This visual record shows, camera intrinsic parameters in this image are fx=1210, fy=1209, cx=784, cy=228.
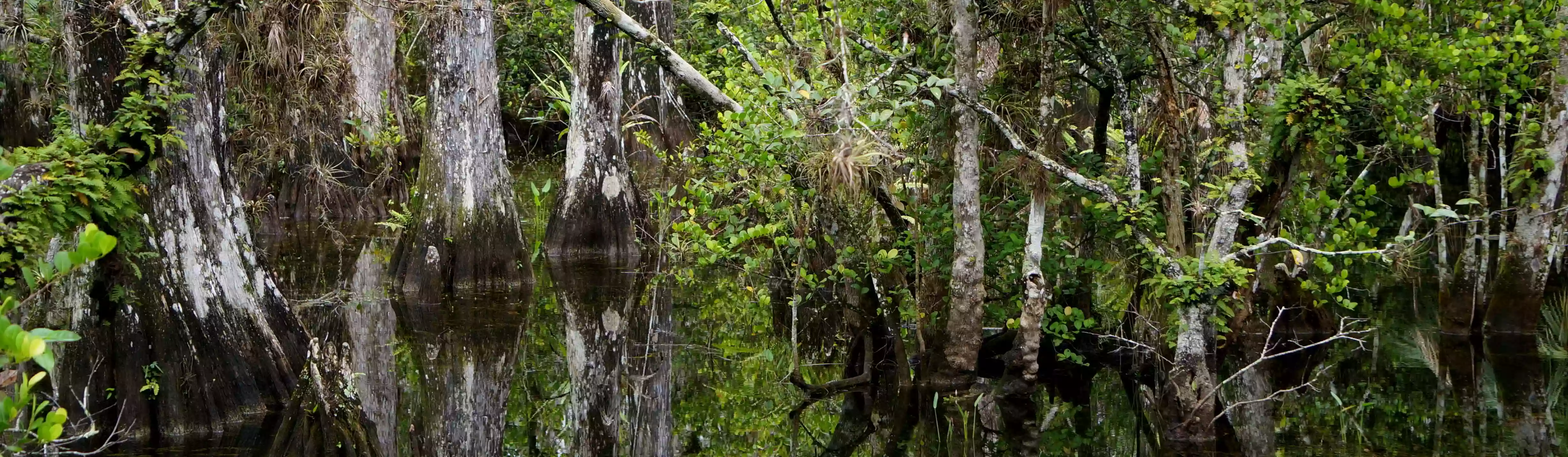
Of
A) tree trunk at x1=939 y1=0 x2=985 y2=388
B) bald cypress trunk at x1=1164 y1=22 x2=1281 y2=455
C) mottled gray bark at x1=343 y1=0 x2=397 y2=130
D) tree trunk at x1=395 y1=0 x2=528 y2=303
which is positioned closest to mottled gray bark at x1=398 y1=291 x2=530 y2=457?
tree trunk at x1=395 y1=0 x2=528 y2=303

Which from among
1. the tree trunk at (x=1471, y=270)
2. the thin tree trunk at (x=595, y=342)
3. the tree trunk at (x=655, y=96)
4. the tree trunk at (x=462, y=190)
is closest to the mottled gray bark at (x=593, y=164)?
the thin tree trunk at (x=595, y=342)

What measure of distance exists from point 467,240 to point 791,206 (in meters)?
4.59

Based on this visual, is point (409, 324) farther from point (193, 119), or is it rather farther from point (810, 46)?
point (810, 46)

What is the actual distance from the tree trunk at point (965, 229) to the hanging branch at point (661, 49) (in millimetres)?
1282

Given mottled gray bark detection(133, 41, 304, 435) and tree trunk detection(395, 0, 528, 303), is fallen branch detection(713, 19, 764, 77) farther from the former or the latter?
tree trunk detection(395, 0, 528, 303)

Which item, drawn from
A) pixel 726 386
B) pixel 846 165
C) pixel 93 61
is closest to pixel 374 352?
pixel 726 386

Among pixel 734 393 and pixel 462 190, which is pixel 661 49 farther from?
pixel 462 190

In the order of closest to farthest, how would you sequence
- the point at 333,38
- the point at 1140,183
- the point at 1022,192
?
1. the point at 1140,183
2. the point at 1022,192
3. the point at 333,38

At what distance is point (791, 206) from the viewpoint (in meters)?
7.06

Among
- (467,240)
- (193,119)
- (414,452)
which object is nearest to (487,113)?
(467,240)

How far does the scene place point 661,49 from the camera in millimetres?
6469

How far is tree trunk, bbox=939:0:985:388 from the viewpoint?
22.4ft

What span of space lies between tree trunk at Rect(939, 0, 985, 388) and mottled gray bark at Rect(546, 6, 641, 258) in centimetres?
590

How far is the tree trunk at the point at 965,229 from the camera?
22.4 feet
